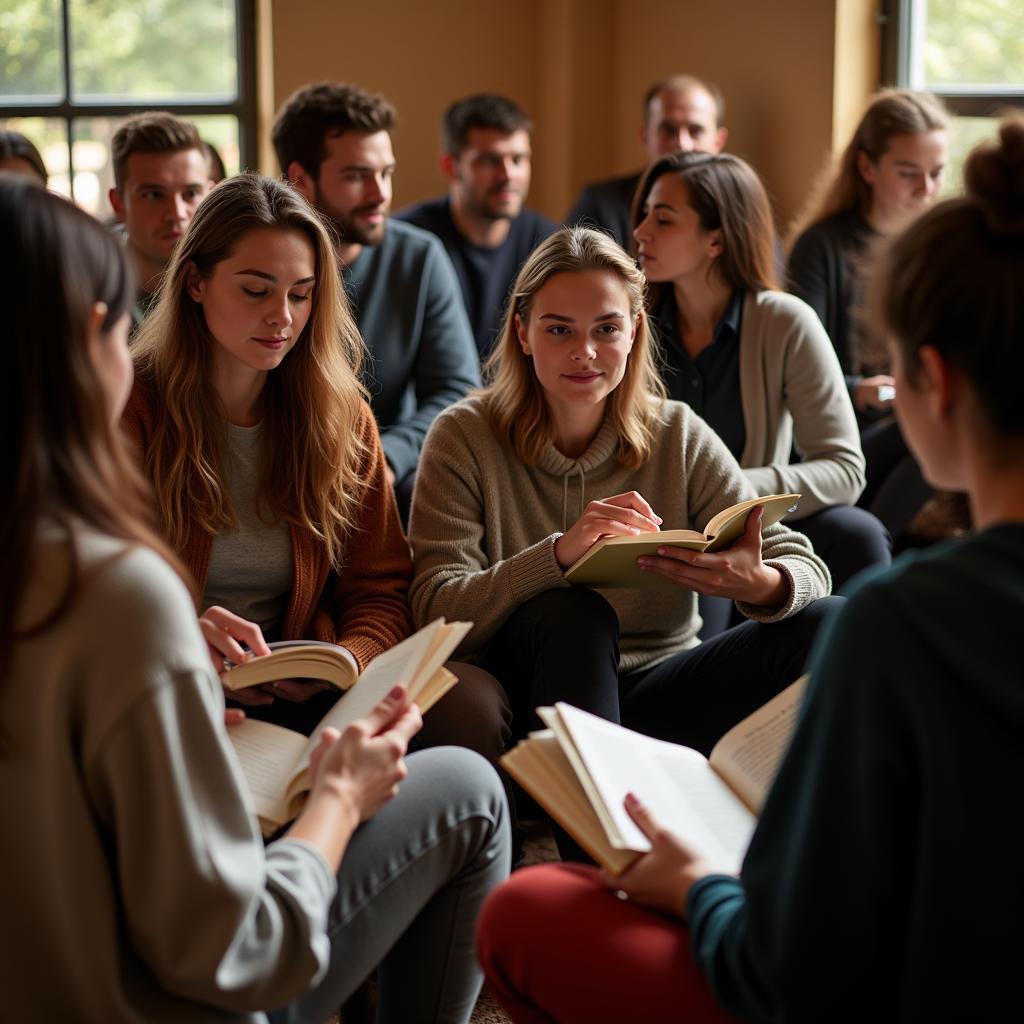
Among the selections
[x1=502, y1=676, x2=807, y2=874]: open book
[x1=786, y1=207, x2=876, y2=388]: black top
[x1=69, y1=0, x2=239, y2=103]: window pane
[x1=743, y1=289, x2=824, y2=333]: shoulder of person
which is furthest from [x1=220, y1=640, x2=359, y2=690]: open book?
[x1=69, y1=0, x2=239, y2=103]: window pane

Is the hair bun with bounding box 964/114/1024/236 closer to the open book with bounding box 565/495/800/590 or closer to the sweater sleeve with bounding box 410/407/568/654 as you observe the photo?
the open book with bounding box 565/495/800/590

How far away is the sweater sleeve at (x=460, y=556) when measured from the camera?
1969mm

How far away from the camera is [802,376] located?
270 centimetres

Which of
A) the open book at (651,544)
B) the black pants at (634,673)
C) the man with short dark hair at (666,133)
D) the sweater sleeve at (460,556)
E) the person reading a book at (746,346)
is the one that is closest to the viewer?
the open book at (651,544)

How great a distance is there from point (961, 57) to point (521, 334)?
2.26 metres

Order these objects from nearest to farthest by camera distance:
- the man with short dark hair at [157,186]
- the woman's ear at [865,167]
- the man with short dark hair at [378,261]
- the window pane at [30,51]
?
1. the man with short dark hair at [157,186]
2. the man with short dark hair at [378,261]
3. the woman's ear at [865,167]
4. the window pane at [30,51]

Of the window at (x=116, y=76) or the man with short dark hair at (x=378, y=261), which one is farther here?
the window at (x=116, y=76)

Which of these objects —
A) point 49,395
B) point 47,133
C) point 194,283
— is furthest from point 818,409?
point 47,133

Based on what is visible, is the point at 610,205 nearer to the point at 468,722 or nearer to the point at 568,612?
the point at 568,612

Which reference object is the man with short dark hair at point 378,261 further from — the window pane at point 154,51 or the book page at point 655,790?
the book page at point 655,790

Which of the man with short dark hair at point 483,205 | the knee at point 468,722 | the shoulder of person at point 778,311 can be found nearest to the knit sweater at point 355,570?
the knee at point 468,722

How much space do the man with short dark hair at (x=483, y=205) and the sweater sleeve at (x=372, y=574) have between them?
1905mm

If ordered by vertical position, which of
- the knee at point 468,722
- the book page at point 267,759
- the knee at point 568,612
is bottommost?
the knee at point 468,722

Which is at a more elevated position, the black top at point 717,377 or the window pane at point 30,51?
the window pane at point 30,51
